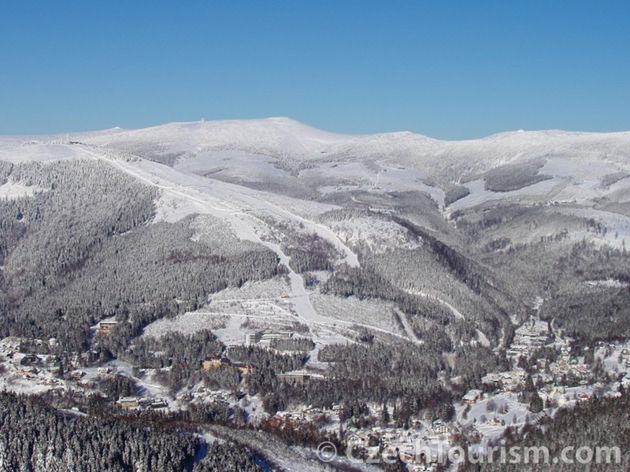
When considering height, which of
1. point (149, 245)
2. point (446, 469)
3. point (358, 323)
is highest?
point (149, 245)

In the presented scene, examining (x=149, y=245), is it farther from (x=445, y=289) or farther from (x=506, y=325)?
(x=506, y=325)

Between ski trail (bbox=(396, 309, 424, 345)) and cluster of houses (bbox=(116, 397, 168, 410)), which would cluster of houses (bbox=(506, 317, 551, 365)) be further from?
cluster of houses (bbox=(116, 397, 168, 410))

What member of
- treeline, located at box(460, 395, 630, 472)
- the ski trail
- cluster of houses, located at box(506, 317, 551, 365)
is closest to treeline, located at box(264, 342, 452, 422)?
the ski trail

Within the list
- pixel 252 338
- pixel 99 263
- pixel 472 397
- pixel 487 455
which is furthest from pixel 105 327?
pixel 487 455

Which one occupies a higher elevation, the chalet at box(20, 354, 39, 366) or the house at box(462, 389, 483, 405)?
the chalet at box(20, 354, 39, 366)

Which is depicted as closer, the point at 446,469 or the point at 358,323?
the point at 446,469

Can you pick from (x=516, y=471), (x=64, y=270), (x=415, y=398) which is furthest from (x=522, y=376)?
(x=64, y=270)

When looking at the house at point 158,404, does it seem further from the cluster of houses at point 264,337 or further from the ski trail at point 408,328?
the ski trail at point 408,328
